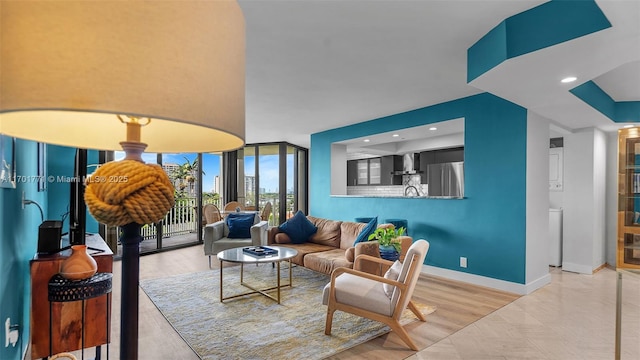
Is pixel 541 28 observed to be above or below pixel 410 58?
below

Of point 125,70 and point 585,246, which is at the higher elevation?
point 125,70

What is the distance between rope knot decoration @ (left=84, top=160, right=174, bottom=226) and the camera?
512mm

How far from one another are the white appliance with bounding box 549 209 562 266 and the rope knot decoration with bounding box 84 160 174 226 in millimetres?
6199

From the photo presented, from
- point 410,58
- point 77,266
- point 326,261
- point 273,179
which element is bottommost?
point 326,261

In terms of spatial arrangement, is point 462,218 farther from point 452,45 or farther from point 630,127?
point 630,127

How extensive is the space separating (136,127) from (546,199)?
15.9 ft

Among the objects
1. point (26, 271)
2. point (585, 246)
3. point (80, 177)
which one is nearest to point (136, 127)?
point (80, 177)

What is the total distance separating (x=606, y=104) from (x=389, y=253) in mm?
3577

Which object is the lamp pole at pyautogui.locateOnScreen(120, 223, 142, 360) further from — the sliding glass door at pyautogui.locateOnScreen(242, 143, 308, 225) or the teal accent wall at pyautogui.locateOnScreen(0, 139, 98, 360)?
the sliding glass door at pyautogui.locateOnScreen(242, 143, 308, 225)

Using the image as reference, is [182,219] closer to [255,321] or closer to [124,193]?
[255,321]

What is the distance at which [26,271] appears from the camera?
231 cm

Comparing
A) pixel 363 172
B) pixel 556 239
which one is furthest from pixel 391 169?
pixel 556 239

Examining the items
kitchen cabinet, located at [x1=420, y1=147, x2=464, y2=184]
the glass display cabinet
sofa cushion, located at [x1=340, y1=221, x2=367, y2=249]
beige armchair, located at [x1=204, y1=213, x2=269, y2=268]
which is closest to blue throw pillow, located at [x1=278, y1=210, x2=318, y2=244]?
beige armchair, located at [x1=204, y1=213, x2=269, y2=268]

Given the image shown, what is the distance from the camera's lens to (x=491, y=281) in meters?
4.04
